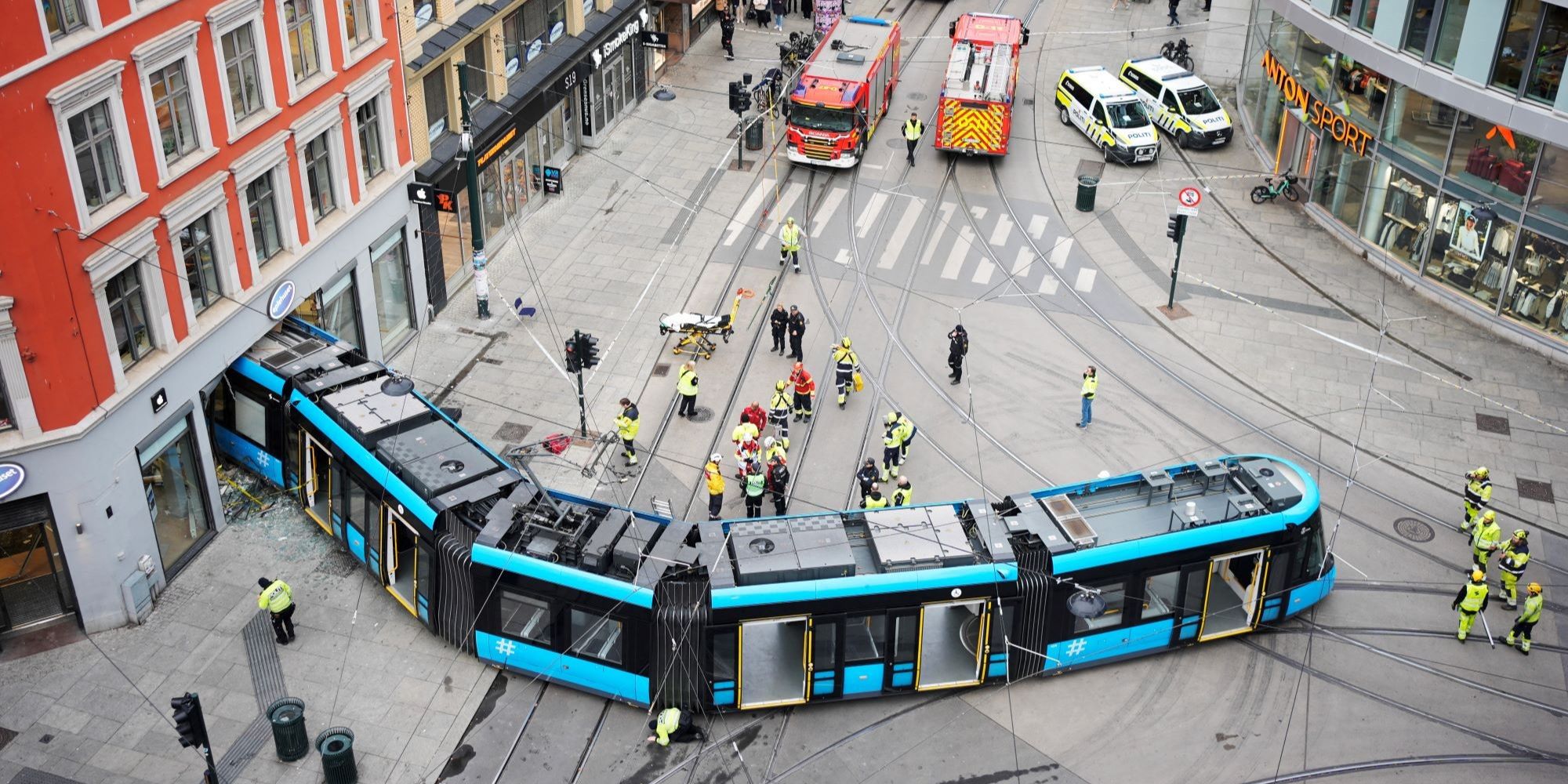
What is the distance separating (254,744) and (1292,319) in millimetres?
27021

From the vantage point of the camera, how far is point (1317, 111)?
42.1m

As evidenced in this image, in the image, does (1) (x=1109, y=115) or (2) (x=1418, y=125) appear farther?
(1) (x=1109, y=115)

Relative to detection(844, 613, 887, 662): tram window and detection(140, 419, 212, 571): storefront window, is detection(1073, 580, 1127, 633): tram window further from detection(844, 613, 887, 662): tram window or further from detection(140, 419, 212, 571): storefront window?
detection(140, 419, 212, 571): storefront window

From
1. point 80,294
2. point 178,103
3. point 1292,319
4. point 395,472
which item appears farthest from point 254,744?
point 1292,319

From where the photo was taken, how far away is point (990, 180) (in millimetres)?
45938

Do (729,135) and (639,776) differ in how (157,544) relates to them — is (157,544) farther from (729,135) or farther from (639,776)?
(729,135)

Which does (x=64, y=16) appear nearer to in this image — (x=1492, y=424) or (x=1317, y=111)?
(x=1492, y=424)

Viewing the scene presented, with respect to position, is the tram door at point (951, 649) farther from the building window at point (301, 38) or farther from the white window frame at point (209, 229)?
the building window at point (301, 38)

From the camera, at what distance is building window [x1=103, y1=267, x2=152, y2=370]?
25.5m

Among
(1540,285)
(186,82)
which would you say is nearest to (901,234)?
(1540,285)

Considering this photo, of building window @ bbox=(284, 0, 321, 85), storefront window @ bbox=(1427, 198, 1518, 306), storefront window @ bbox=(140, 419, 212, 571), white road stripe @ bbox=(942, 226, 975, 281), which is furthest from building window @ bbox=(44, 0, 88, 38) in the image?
storefront window @ bbox=(1427, 198, 1518, 306)

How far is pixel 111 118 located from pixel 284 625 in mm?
9239

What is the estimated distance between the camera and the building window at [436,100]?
121 ft

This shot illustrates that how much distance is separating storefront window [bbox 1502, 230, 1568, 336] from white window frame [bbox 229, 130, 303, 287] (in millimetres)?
29048
